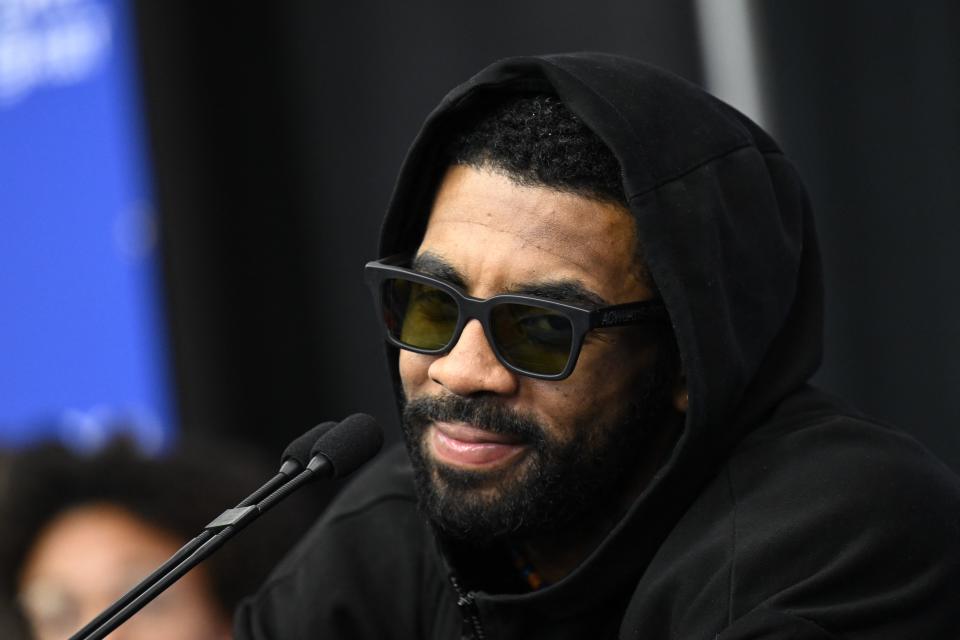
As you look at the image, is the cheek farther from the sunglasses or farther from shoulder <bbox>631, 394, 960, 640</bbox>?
shoulder <bbox>631, 394, 960, 640</bbox>

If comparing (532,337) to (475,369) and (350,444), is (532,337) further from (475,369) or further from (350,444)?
(350,444)

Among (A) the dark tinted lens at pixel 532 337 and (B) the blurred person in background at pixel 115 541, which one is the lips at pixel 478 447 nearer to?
(A) the dark tinted lens at pixel 532 337

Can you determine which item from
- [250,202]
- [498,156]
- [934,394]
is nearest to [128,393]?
[250,202]

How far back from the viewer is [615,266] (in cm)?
175

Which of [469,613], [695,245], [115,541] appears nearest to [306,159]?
[115,541]

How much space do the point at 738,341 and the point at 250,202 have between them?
3.17 metres

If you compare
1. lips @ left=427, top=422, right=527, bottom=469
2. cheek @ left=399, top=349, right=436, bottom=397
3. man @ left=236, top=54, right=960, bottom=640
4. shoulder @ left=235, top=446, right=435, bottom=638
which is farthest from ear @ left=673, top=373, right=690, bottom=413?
shoulder @ left=235, top=446, right=435, bottom=638

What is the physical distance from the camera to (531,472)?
176 cm

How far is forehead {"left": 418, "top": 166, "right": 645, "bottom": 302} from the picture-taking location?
1.74 meters

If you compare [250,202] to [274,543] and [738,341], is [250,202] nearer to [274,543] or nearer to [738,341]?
[274,543]

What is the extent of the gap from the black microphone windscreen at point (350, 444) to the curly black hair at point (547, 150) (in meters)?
0.39

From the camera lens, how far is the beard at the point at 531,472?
176cm

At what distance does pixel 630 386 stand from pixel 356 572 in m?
0.58

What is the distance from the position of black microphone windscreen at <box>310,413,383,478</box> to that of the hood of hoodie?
29 centimetres
